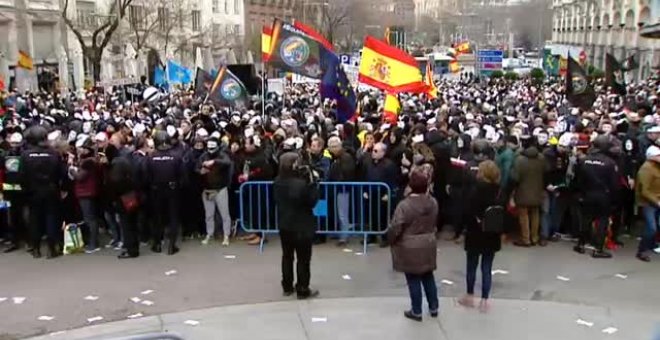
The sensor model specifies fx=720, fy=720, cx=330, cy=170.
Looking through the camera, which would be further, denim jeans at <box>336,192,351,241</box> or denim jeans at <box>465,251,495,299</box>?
denim jeans at <box>336,192,351,241</box>

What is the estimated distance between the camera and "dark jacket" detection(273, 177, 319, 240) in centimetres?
723

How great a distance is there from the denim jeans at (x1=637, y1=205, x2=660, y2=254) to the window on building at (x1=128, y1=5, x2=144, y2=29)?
4238 cm

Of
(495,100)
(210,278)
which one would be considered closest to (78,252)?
(210,278)

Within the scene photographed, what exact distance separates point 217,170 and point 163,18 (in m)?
44.2

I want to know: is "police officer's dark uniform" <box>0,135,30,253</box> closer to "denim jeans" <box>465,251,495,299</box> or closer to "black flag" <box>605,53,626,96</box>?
"denim jeans" <box>465,251,495,299</box>

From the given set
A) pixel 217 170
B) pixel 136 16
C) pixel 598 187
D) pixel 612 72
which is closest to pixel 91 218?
pixel 217 170

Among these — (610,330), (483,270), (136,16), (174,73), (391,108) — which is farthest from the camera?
(136,16)

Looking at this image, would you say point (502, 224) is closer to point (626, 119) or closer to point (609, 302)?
point (609, 302)

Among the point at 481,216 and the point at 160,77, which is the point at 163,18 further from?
the point at 481,216

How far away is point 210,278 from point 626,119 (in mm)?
7712

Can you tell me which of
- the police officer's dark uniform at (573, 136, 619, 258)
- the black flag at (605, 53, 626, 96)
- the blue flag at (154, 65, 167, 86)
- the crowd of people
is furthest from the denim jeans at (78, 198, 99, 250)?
the blue flag at (154, 65, 167, 86)

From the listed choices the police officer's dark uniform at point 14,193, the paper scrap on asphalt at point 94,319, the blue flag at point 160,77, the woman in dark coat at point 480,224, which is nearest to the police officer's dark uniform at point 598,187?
the woman in dark coat at point 480,224

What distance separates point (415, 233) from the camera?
6.57 m

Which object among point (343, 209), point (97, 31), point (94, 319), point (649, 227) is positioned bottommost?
point (94, 319)
